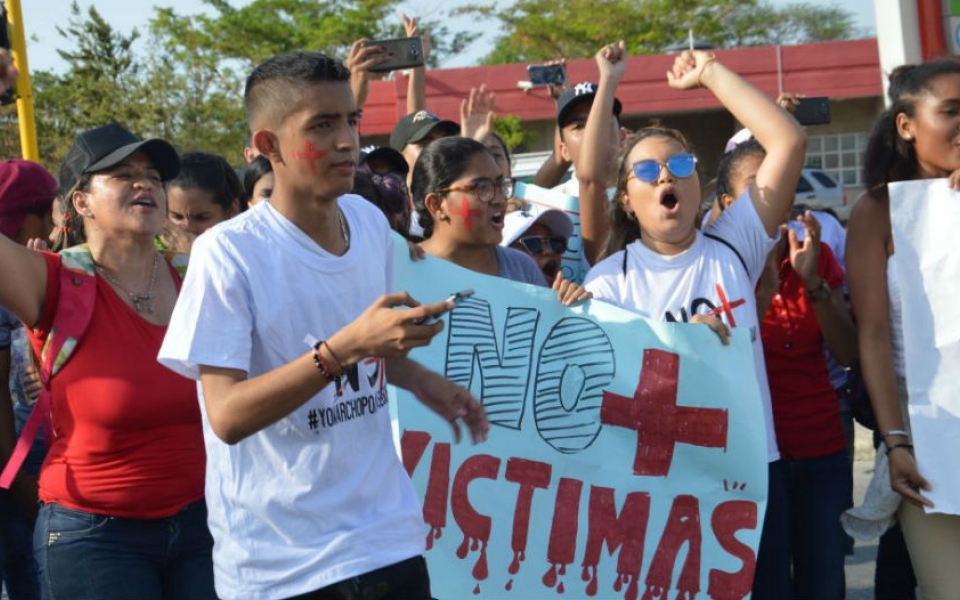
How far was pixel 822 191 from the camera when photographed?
28.8 m

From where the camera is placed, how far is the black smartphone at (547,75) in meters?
7.21

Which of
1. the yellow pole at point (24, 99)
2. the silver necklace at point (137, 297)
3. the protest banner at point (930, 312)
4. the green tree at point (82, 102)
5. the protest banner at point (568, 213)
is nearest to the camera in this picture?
the silver necklace at point (137, 297)

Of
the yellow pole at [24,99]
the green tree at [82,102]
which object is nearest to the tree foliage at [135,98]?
the green tree at [82,102]

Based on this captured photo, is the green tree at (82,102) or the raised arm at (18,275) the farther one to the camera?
the green tree at (82,102)

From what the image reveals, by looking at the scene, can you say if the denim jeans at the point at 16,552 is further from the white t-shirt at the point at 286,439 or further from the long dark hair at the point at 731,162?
the long dark hair at the point at 731,162

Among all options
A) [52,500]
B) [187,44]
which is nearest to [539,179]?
[52,500]

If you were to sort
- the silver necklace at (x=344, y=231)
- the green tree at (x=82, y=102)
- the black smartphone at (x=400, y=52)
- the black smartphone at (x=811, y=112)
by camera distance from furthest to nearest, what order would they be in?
the green tree at (x=82, y=102), the black smartphone at (x=400, y=52), the black smartphone at (x=811, y=112), the silver necklace at (x=344, y=231)

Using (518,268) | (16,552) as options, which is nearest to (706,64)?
(518,268)

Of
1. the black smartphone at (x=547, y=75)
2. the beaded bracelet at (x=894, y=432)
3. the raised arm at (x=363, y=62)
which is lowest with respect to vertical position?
the beaded bracelet at (x=894, y=432)

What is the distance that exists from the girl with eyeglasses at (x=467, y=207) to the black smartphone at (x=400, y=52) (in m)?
1.70

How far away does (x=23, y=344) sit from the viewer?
185 inches

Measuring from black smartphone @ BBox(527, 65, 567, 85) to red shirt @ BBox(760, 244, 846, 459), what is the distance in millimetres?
2591

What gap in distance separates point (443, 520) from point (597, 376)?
0.71 meters

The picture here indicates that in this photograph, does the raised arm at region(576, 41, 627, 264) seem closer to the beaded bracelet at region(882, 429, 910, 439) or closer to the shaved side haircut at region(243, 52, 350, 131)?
the beaded bracelet at region(882, 429, 910, 439)
